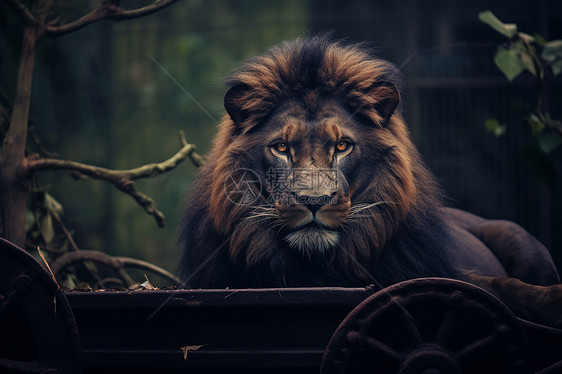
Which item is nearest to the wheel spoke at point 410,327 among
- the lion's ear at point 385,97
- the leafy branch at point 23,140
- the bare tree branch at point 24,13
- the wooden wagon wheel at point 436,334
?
the wooden wagon wheel at point 436,334

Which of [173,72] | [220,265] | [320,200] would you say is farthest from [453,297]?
[173,72]

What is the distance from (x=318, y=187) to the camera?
201 centimetres

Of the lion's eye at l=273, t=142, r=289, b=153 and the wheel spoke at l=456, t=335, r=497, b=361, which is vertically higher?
the lion's eye at l=273, t=142, r=289, b=153

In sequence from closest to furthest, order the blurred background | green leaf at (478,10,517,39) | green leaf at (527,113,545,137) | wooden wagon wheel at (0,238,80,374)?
1. wooden wagon wheel at (0,238,80,374)
2. green leaf at (478,10,517,39)
3. green leaf at (527,113,545,137)
4. the blurred background

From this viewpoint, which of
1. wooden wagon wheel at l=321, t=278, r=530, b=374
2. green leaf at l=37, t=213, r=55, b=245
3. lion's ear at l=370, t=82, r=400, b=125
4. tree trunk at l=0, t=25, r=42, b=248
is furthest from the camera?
green leaf at l=37, t=213, r=55, b=245

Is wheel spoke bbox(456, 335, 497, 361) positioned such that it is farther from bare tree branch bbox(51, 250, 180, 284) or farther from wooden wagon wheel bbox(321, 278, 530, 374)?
bare tree branch bbox(51, 250, 180, 284)

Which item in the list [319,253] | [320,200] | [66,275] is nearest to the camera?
[320,200]

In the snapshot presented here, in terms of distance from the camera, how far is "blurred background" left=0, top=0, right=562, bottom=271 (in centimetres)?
473

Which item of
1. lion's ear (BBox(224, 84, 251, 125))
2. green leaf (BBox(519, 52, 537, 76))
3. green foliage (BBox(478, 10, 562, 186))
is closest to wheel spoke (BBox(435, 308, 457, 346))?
lion's ear (BBox(224, 84, 251, 125))

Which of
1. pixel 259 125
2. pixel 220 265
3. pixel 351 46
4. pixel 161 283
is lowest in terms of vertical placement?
pixel 161 283

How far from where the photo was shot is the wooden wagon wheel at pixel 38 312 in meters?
1.85

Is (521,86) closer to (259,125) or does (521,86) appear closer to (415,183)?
(415,183)

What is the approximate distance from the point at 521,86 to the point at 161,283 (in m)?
3.12

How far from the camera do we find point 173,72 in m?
5.32
